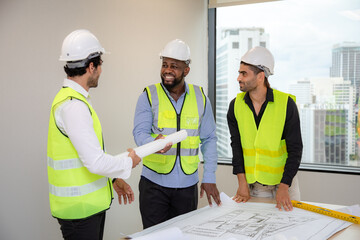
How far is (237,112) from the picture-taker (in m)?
2.35

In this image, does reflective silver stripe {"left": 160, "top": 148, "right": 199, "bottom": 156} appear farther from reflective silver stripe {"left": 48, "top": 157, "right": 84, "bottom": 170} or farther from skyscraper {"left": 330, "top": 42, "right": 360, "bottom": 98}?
skyscraper {"left": 330, "top": 42, "right": 360, "bottom": 98}

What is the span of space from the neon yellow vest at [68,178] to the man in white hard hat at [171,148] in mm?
567

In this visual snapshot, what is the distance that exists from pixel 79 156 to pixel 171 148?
777 mm

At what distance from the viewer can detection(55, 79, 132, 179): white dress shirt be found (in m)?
1.63

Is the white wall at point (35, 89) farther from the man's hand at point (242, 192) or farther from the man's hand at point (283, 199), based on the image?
the man's hand at point (283, 199)

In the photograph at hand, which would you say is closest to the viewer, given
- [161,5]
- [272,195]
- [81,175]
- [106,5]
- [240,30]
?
[81,175]

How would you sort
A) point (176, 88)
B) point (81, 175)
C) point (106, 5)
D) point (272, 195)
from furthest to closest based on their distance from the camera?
1. point (106, 5)
2. point (176, 88)
3. point (272, 195)
4. point (81, 175)

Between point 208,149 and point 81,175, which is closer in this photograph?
point 81,175

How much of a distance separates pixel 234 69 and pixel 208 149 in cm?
185

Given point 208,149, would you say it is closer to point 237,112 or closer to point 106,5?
point 237,112

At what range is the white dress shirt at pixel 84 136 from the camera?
1634 mm

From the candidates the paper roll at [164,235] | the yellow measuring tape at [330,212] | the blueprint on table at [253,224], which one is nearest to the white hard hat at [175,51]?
the blueprint on table at [253,224]

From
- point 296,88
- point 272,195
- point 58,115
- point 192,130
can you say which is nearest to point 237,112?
point 192,130

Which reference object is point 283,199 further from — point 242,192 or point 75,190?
point 75,190
